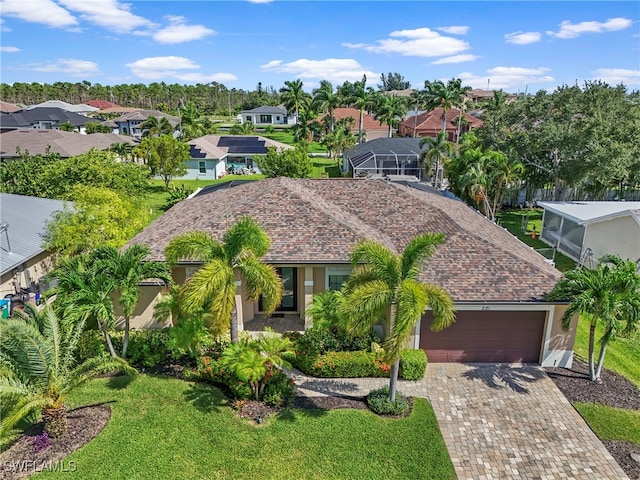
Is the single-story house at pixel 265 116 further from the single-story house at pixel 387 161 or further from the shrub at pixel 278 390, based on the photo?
the shrub at pixel 278 390

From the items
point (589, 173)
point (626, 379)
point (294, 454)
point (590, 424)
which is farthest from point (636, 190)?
point (294, 454)

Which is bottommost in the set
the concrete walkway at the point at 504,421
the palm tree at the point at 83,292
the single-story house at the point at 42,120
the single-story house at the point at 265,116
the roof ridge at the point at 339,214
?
the concrete walkway at the point at 504,421

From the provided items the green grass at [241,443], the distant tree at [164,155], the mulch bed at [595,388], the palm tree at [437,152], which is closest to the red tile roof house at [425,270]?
the mulch bed at [595,388]

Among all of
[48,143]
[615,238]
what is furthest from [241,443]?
[48,143]

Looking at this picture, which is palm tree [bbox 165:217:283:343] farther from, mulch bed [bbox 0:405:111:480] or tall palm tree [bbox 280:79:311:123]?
tall palm tree [bbox 280:79:311:123]

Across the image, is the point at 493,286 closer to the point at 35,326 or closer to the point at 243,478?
the point at 243,478

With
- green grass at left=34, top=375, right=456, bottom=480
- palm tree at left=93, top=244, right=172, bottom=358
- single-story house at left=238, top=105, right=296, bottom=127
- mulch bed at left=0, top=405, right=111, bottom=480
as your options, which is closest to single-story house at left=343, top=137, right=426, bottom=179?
palm tree at left=93, top=244, right=172, bottom=358
